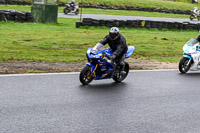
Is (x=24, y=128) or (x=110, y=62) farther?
(x=110, y=62)

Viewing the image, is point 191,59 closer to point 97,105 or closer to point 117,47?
point 117,47

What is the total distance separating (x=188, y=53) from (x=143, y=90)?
381 centimetres

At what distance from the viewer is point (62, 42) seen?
60.0 feet

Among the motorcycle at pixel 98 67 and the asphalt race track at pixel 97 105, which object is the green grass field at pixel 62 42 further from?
the asphalt race track at pixel 97 105

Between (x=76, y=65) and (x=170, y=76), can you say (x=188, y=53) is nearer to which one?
(x=170, y=76)

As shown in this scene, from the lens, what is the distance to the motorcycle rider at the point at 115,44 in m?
10.5

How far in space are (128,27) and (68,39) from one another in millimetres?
7699

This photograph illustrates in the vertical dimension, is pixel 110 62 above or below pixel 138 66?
above

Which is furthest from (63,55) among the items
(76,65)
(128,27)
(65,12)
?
(65,12)

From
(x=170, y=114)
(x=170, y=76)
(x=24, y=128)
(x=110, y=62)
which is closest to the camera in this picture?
(x=24, y=128)

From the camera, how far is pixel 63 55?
50.3ft

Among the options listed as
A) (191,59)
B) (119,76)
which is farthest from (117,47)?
(191,59)

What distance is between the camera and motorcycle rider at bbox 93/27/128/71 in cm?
1051

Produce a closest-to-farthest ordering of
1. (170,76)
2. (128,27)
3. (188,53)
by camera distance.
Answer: (170,76) < (188,53) < (128,27)
